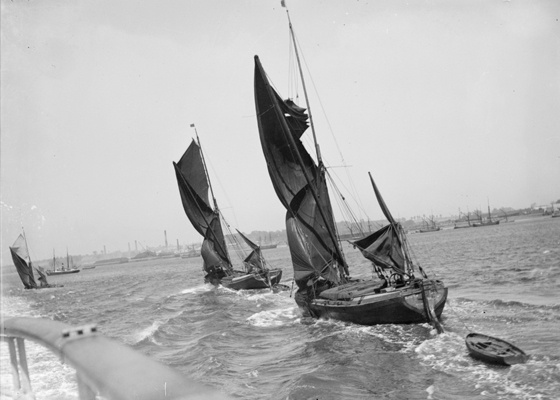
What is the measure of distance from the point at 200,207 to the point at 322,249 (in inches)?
1046

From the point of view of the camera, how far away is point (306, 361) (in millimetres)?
17594

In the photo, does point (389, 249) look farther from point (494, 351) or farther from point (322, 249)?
point (494, 351)

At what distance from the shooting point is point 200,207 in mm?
50969

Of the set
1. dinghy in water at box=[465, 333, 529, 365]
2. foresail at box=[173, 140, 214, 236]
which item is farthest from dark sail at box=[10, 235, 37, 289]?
dinghy in water at box=[465, 333, 529, 365]

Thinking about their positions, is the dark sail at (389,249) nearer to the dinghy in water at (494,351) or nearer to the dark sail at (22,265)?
the dinghy in water at (494,351)

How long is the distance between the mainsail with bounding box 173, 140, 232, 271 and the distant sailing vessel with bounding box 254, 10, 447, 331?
22.6 metres

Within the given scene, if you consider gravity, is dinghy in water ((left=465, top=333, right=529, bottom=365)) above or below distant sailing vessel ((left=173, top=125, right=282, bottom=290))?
below

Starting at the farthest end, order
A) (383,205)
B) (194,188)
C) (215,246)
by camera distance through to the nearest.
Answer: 1. (194,188)
2. (215,246)
3. (383,205)

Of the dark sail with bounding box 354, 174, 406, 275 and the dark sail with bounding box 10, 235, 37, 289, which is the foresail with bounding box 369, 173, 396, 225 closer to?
the dark sail with bounding box 354, 174, 406, 275

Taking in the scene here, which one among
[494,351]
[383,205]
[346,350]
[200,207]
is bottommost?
[346,350]

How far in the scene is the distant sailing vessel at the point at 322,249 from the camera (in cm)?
2031

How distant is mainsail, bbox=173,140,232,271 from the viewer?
50.2 metres

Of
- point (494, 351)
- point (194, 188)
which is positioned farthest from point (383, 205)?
point (194, 188)

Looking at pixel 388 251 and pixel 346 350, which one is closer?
pixel 346 350
